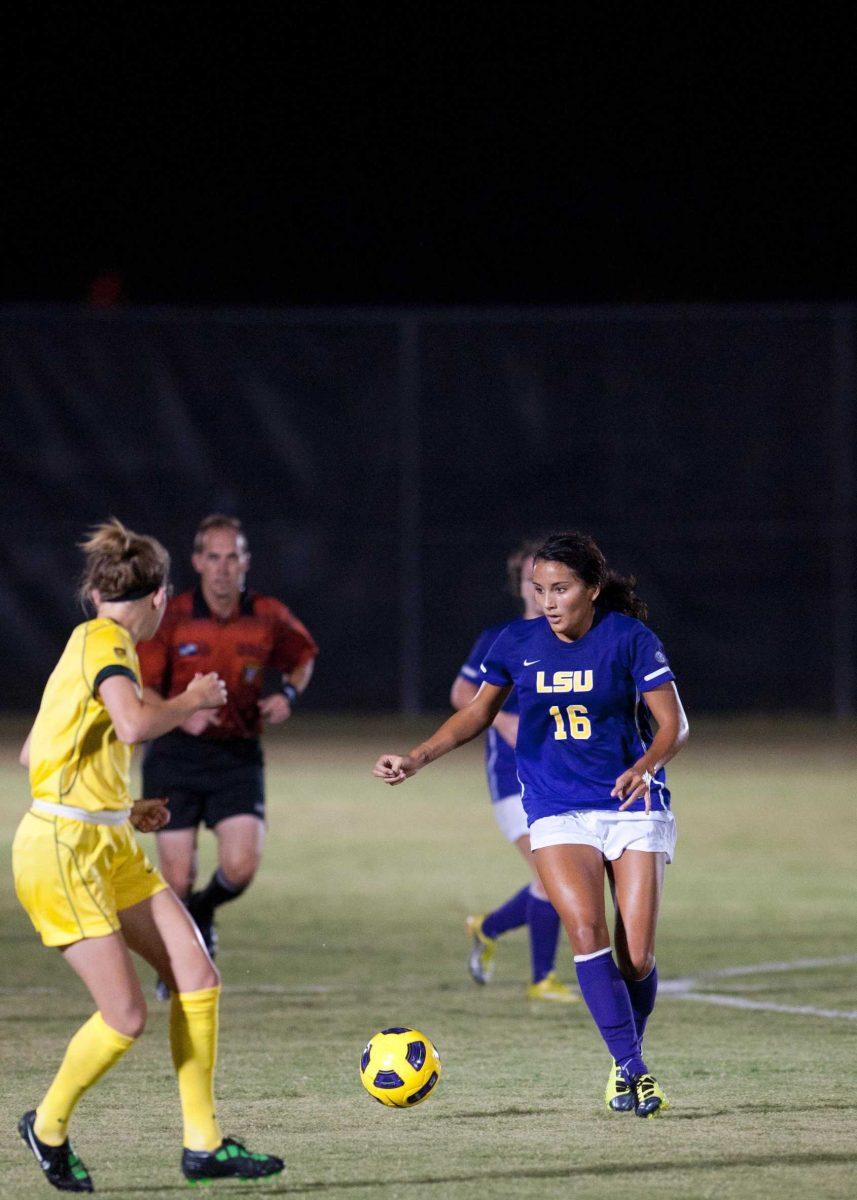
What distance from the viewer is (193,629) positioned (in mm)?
9023

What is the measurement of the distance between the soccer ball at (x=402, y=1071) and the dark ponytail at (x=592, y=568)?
1503 millimetres

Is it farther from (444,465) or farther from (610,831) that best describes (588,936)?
(444,465)

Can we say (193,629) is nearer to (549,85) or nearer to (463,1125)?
(463,1125)

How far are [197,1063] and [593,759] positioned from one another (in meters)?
1.77

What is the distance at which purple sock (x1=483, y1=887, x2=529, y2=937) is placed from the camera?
9047 millimetres

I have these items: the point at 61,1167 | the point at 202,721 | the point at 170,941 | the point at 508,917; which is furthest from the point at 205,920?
the point at 61,1167

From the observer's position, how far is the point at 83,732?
5.42 metres

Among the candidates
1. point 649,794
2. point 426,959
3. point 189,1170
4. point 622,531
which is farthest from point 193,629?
point 622,531

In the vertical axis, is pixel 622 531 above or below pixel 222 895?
above

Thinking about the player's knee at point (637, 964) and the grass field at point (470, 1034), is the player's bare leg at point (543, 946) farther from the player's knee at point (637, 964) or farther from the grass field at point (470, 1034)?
the player's knee at point (637, 964)

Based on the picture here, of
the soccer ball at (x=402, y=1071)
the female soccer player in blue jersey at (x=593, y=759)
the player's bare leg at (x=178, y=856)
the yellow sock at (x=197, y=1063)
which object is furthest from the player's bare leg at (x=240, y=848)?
the yellow sock at (x=197, y=1063)

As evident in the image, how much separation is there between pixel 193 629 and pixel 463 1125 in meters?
3.33

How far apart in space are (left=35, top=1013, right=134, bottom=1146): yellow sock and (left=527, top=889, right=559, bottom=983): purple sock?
3.57 metres

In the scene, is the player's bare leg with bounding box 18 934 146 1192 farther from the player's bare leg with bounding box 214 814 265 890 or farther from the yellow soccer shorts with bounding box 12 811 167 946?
A: the player's bare leg with bounding box 214 814 265 890
